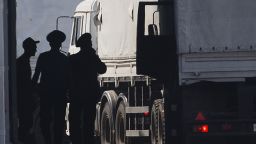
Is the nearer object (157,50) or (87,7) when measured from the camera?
(157,50)

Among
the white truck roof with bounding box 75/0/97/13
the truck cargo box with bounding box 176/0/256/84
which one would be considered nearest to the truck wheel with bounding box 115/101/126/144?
the white truck roof with bounding box 75/0/97/13

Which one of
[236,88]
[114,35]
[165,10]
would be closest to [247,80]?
[236,88]

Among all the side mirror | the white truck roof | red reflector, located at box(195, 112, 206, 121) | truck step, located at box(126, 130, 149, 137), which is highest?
the white truck roof

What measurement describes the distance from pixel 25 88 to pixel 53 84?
2.14ft

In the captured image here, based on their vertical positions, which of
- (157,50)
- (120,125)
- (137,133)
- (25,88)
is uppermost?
(157,50)

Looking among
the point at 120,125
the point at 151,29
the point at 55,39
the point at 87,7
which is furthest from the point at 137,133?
the point at 55,39

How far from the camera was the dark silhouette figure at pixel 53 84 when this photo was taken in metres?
17.3

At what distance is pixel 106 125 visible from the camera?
23875 millimetres

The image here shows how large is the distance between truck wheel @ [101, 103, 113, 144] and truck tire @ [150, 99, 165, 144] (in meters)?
2.23

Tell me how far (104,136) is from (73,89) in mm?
6374

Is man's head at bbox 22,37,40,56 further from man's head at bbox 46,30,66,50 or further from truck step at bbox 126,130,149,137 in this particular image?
truck step at bbox 126,130,149,137

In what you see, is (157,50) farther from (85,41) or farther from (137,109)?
(137,109)

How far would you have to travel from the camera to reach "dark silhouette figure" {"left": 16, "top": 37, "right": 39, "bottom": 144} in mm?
17750

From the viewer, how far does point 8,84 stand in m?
12.8
